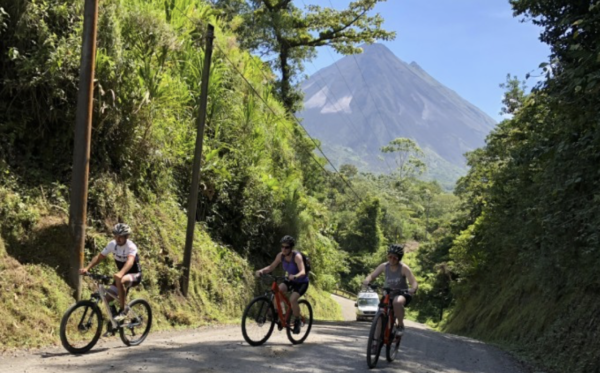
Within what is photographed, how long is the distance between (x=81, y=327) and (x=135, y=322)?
3.59 ft

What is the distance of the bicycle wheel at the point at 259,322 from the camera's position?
8.53 m

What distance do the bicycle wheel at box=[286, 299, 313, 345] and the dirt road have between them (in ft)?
0.54

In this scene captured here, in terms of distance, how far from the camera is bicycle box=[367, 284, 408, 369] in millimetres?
7723

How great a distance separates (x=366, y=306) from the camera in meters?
31.2

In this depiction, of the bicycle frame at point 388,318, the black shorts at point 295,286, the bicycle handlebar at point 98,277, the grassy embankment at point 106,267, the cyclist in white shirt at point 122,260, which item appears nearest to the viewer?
the bicycle handlebar at point 98,277

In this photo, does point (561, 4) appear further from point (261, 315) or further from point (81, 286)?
point (81, 286)

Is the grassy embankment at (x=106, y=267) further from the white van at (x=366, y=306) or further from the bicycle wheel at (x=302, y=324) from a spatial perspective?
the white van at (x=366, y=306)

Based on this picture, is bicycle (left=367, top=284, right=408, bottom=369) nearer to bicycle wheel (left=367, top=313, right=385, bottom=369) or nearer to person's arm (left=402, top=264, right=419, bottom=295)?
bicycle wheel (left=367, top=313, right=385, bottom=369)

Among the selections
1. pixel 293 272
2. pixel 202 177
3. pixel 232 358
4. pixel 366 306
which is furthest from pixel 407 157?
pixel 232 358

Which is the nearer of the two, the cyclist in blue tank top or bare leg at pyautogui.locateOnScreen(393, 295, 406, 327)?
bare leg at pyautogui.locateOnScreen(393, 295, 406, 327)

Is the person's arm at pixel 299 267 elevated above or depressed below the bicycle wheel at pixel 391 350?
above

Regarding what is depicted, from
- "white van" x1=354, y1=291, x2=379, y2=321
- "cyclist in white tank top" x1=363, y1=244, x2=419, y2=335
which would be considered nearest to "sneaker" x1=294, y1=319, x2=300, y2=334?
"cyclist in white tank top" x1=363, y1=244, x2=419, y2=335

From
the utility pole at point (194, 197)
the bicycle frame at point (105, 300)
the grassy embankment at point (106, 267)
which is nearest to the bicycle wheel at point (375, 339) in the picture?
the bicycle frame at point (105, 300)

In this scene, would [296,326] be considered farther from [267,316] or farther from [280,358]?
[280,358]
